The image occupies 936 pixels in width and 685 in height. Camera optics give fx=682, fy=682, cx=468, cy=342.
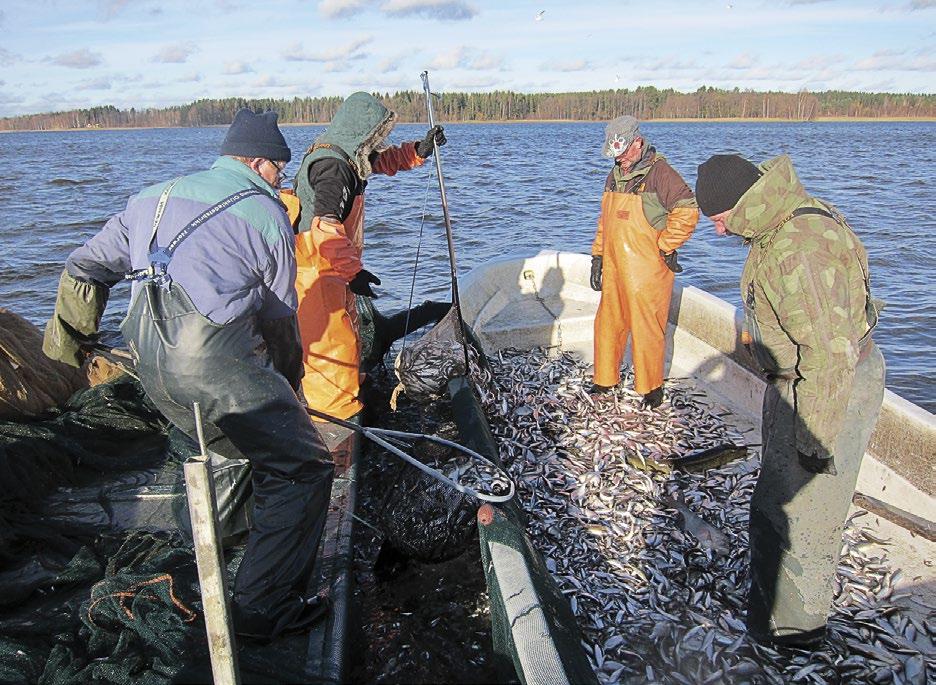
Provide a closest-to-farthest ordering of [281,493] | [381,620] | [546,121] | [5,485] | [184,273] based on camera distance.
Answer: [184,273] < [281,493] < [381,620] < [5,485] < [546,121]

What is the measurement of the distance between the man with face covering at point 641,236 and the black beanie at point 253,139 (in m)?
3.21

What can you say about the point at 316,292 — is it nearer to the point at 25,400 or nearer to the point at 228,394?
the point at 228,394

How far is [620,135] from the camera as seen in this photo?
19.3 feet

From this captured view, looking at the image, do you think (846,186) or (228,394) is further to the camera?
(846,186)

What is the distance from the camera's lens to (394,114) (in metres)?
5.72

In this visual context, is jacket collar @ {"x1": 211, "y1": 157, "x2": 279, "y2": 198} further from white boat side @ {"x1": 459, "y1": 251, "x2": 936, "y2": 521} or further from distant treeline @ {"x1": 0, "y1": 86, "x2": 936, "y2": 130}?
distant treeline @ {"x1": 0, "y1": 86, "x2": 936, "y2": 130}

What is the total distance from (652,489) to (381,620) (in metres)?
2.31

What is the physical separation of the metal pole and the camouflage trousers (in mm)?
2703

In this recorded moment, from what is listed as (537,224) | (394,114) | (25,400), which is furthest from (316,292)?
(537,224)

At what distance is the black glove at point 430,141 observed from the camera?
248 inches

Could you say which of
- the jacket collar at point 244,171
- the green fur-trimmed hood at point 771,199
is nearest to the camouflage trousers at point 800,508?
the green fur-trimmed hood at point 771,199

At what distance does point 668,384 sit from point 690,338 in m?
0.65

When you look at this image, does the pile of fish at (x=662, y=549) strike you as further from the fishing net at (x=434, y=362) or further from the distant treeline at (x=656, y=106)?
the distant treeline at (x=656, y=106)

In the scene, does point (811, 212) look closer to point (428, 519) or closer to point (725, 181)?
point (725, 181)
